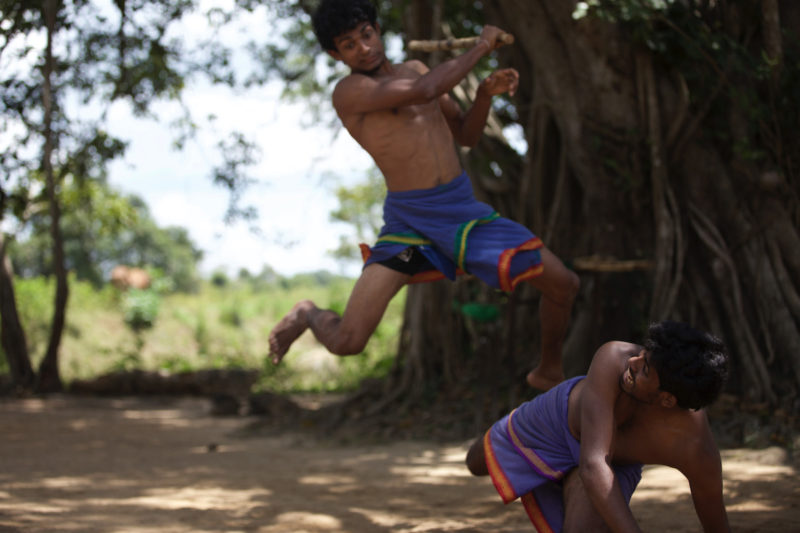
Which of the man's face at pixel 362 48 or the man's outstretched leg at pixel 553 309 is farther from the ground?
the man's face at pixel 362 48

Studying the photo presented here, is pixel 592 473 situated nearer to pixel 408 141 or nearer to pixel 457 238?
pixel 457 238

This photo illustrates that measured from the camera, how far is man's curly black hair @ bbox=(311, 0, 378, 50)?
3217 mm

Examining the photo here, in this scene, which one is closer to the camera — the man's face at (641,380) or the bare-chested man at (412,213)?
the man's face at (641,380)

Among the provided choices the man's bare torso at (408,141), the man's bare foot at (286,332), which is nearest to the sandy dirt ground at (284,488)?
the man's bare foot at (286,332)

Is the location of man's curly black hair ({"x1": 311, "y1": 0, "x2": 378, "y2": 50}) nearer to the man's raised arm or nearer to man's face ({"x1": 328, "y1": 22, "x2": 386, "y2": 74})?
man's face ({"x1": 328, "y1": 22, "x2": 386, "y2": 74})

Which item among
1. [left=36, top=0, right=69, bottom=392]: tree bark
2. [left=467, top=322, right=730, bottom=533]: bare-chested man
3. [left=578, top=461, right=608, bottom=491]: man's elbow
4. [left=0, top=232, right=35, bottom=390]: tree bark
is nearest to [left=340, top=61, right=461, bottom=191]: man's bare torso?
[left=467, top=322, right=730, bottom=533]: bare-chested man

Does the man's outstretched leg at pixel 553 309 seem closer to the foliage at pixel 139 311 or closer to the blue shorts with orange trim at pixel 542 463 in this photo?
the blue shorts with orange trim at pixel 542 463

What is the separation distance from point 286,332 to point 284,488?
106 cm

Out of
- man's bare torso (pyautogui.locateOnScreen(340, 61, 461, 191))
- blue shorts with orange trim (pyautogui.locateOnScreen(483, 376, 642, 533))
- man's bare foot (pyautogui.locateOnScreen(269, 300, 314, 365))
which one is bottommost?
blue shorts with orange trim (pyautogui.locateOnScreen(483, 376, 642, 533))

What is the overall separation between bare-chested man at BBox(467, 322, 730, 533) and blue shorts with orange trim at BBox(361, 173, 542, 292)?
0.68 meters

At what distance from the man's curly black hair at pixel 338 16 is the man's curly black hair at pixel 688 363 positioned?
1740 mm

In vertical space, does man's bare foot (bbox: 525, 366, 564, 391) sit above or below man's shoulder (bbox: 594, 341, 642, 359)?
below

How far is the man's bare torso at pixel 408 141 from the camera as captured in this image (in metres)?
3.34

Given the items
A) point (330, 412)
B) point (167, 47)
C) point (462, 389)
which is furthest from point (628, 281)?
point (167, 47)
